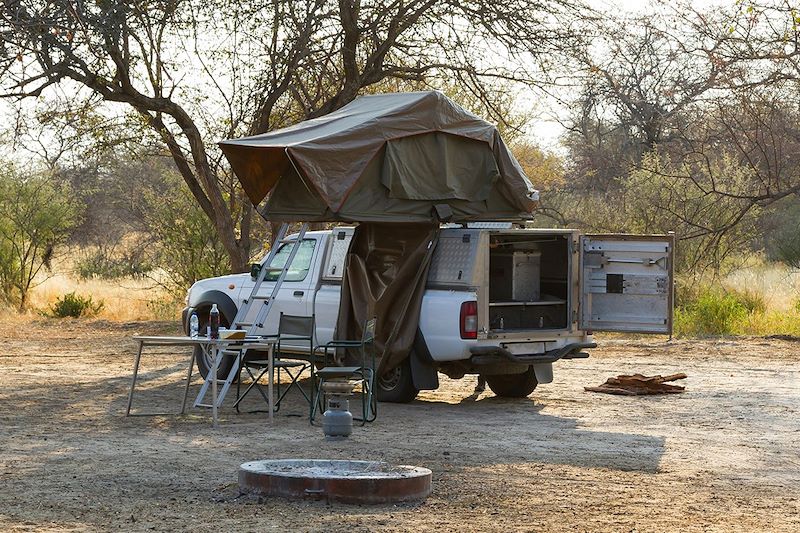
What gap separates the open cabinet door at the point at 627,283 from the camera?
38.2ft

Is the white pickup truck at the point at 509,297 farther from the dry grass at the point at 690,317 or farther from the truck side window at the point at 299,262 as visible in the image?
the dry grass at the point at 690,317

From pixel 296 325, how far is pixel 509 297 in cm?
217

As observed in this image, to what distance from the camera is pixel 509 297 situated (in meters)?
12.5

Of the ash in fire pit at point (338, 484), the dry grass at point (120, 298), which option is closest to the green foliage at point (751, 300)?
the dry grass at point (120, 298)

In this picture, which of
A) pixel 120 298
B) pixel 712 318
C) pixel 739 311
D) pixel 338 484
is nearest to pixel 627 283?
pixel 338 484

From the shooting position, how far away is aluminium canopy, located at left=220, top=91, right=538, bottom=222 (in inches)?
456

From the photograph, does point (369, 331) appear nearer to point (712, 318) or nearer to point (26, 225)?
point (712, 318)

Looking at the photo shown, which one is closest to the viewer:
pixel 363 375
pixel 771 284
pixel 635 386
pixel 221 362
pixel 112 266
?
pixel 363 375

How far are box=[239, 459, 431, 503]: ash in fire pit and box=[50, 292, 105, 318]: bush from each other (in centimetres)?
1690

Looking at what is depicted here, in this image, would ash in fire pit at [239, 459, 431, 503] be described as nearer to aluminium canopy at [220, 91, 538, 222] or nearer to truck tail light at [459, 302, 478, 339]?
truck tail light at [459, 302, 478, 339]

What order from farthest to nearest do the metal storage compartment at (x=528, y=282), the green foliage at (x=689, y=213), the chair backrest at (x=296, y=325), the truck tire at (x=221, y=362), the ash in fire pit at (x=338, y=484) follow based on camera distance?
the green foliage at (x=689, y=213) < the truck tire at (x=221, y=362) < the metal storage compartment at (x=528, y=282) < the chair backrest at (x=296, y=325) < the ash in fire pit at (x=338, y=484)

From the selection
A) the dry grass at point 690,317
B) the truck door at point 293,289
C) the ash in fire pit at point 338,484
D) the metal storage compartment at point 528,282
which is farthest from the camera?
the dry grass at point 690,317

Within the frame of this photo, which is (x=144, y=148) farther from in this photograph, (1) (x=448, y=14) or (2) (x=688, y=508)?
(2) (x=688, y=508)

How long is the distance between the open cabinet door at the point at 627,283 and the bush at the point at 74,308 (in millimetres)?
13630
